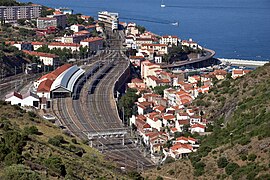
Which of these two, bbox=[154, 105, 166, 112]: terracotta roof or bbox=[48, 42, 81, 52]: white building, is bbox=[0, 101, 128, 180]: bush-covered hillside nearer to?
bbox=[154, 105, 166, 112]: terracotta roof

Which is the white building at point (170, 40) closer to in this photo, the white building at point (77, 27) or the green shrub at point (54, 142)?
the white building at point (77, 27)

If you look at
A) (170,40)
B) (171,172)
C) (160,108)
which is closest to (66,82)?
(160,108)

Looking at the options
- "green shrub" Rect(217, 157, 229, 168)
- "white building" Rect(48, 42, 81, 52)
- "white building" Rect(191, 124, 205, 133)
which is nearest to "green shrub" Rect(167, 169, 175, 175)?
"green shrub" Rect(217, 157, 229, 168)

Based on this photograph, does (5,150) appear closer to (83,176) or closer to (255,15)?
(83,176)

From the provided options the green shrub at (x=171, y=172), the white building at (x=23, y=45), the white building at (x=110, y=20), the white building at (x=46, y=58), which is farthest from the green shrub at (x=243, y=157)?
the white building at (x=110, y=20)

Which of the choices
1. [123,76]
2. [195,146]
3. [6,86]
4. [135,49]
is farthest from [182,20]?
[195,146]

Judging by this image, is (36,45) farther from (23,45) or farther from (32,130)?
(32,130)
